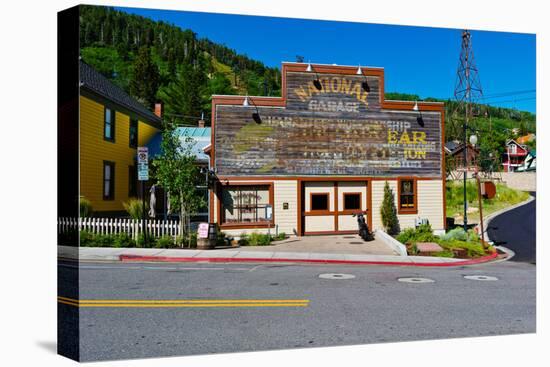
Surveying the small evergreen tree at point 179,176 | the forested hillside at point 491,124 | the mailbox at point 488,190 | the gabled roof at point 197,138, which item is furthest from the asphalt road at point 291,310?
the gabled roof at point 197,138

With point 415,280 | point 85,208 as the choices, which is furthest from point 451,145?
point 85,208

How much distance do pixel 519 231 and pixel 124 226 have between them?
31.2ft

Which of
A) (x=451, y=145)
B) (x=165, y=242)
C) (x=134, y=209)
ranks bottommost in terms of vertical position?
(x=165, y=242)

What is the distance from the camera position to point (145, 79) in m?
12.4

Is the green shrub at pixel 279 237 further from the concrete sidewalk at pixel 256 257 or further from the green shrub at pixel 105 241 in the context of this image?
the green shrub at pixel 105 241

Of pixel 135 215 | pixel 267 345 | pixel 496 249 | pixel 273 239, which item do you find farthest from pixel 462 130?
pixel 135 215

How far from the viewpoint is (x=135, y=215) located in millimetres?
12883

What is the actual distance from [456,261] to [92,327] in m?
8.51

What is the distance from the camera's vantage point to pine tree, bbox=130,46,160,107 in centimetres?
1065

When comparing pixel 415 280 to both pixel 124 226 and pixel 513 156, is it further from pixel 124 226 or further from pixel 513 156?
pixel 124 226

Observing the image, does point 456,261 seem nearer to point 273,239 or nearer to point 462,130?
point 462,130

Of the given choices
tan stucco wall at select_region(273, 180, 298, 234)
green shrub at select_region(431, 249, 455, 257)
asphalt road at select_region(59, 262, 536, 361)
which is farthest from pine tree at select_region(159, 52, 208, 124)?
green shrub at select_region(431, 249, 455, 257)

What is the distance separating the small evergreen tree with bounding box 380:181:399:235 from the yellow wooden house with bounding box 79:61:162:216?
6678 mm

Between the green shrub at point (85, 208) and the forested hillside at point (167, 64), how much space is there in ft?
7.27
